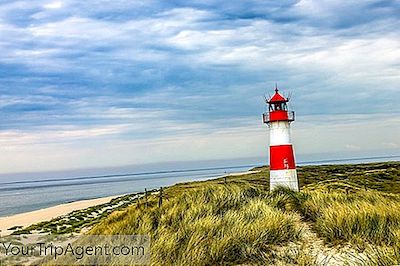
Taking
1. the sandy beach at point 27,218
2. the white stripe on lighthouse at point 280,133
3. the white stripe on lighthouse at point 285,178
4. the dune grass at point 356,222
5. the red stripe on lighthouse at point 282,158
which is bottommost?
the sandy beach at point 27,218

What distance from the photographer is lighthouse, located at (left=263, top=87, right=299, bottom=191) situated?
14133mm

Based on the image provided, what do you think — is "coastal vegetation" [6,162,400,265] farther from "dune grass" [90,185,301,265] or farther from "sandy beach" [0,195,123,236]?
"sandy beach" [0,195,123,236]

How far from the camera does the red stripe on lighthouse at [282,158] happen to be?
14.2 metres

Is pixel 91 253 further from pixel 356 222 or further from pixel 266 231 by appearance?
pixel 356 222

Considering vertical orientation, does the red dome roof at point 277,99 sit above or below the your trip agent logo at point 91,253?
above

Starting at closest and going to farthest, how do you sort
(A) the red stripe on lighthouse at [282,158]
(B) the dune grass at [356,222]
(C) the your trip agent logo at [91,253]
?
1. (C) the your trip agent logo at [91,253]
2. (B) the dune grass at [356,222]
3. (A) the red stripe on lighthouse at [282,158]

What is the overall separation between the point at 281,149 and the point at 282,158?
0.28 meters

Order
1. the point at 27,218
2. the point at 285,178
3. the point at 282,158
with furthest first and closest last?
1. the point at 27,218
2. the point at 282,158
3. the point at 285,178

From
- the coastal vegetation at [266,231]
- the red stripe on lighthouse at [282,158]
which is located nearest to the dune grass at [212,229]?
the coastal vegetation at [266,231]

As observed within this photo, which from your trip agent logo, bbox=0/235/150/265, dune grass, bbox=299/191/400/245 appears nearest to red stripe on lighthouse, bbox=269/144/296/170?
dune grass, bbox=299/191/400/245

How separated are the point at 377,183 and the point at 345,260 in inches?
978

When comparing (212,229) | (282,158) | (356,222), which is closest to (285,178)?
(282,158)

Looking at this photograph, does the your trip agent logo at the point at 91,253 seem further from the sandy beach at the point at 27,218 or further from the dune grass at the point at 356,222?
the sandy beach at the point at 27,218

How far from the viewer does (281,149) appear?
1424 cm
